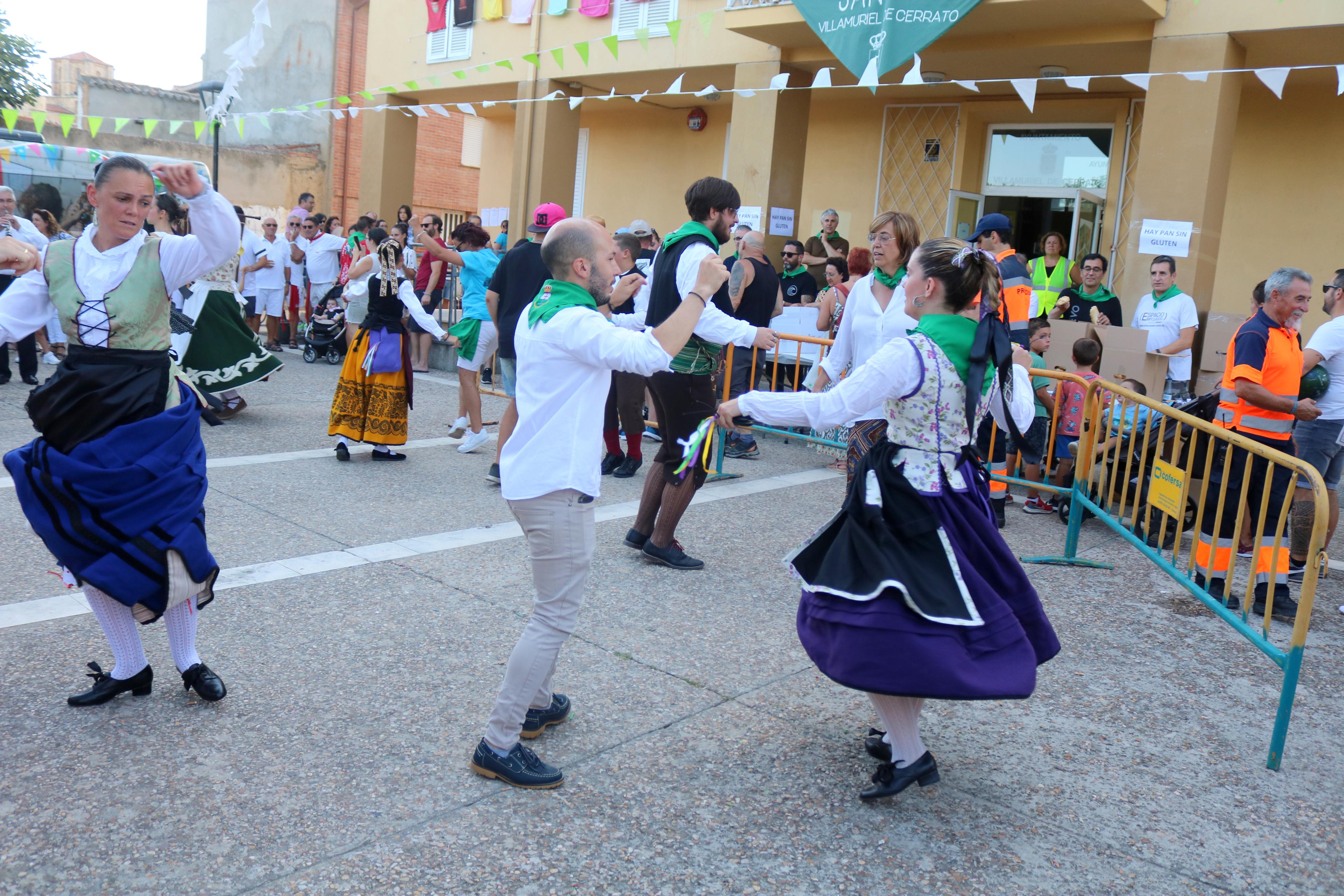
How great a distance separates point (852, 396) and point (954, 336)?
1.26 ft

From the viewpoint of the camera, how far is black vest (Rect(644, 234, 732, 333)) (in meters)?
5.58

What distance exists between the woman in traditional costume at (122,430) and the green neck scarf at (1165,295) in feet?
27.4

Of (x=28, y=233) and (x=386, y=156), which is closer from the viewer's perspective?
(x=28, y=233)

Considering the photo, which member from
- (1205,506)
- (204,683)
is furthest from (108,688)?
(1205,506)

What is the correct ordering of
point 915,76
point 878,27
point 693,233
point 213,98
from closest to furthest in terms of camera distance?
point 693,233
point 915,76
point 878,27
point 213,98

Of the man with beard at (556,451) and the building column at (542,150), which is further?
the building column at (542,150)

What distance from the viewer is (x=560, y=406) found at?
3150 millimetres

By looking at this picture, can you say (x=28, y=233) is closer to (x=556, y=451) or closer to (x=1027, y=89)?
(x=556, y=451)

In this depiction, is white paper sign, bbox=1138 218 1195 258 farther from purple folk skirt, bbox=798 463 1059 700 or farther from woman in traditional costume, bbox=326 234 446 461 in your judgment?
purple folk skirt, bbox=798 463 1059 700

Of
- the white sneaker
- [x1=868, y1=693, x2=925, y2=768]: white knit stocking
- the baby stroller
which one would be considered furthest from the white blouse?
the baby stroller

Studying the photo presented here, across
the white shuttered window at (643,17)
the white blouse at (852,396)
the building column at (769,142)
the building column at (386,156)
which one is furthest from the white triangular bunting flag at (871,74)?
the building column at (386,156)

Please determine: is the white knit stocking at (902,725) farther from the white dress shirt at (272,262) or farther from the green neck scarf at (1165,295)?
the white dress shirt at (272,262)

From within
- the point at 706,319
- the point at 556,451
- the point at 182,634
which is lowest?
the point at 182,634

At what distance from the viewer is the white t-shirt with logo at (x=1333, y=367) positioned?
5734 mm
